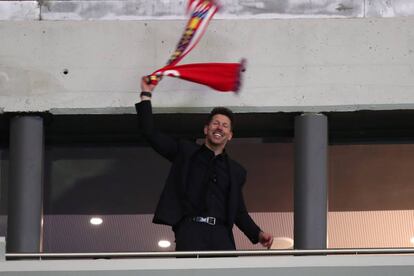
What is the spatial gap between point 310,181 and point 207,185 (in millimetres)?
1836

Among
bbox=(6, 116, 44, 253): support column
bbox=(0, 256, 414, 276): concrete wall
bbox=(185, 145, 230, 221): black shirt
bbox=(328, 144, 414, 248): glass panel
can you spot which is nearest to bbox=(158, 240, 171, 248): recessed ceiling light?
bbox=(6, 116, 44, 253): support column

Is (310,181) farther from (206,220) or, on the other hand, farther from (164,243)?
(206,220)

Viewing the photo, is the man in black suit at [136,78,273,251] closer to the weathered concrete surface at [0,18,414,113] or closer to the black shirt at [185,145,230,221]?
the black shirt at [185,145,230,221]

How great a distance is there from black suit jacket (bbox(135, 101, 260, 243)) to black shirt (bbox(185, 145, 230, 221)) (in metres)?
0.04

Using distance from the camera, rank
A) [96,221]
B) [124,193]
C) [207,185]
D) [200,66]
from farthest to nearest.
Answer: [124,193] < [96,221] < [200,66] < [207,185]

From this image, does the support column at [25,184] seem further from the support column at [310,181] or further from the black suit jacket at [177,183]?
the support column at [310,181]

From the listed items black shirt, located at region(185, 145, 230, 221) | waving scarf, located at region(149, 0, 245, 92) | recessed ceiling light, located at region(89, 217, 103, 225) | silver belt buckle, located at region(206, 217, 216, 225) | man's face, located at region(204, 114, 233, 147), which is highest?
waving scarf, located at region(149, 0, 245, 92)

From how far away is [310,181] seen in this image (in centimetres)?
1276

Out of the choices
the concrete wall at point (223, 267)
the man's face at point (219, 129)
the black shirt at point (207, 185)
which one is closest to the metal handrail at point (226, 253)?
the concrete wall at point (223, 267)

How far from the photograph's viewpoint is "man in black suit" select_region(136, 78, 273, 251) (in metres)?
10.9

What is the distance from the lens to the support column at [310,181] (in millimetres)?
12641

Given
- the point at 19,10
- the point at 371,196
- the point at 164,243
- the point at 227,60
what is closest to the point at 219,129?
the point at 227,60

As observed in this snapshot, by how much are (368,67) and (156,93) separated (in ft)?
5.85

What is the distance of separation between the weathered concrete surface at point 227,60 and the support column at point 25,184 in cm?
19
